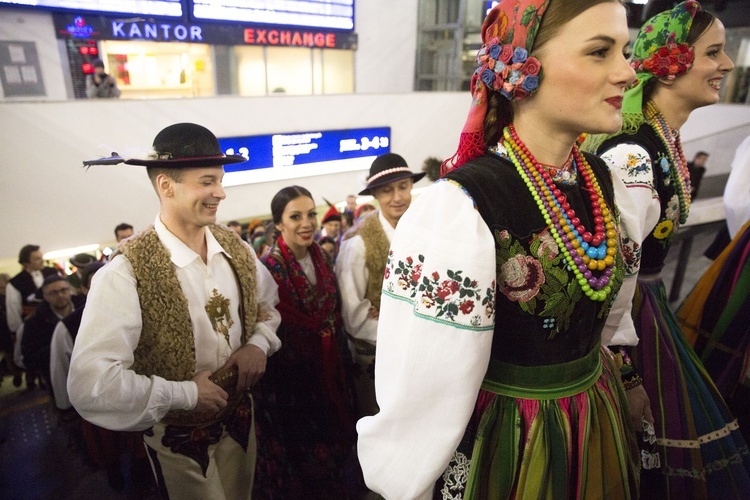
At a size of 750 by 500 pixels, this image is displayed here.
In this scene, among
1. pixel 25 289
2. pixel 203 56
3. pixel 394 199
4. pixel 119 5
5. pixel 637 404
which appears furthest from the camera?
pixel 203 56

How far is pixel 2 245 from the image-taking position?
4.09m

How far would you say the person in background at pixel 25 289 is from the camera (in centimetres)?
339

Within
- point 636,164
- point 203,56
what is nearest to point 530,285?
point 636,164

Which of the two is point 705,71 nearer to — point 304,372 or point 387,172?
point 387,172

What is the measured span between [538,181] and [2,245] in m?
4.78

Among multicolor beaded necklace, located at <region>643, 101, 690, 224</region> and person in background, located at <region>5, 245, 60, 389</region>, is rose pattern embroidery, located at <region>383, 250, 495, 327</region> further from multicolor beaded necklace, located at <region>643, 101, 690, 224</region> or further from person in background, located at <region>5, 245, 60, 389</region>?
person in background, located at <region>5, 245, 60, 389</region>

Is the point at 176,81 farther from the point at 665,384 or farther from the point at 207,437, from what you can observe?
the point at 665,384

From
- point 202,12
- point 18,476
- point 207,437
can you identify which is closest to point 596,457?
point 207,437

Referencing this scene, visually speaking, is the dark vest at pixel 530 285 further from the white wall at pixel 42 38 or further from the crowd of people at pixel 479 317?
the white wall at pixel 42 38

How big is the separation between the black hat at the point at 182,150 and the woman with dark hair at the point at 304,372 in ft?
2.48

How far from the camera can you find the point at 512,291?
93 centimetres

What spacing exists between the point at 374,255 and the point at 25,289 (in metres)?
2.94

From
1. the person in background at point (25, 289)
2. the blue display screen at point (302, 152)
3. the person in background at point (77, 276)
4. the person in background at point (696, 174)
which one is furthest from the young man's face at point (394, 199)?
the person in background at point (696, 174)

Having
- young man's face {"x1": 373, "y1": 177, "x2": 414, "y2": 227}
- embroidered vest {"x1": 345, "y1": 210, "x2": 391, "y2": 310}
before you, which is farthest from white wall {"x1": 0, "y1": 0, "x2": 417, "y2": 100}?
embroidered vest {"x1": 345, "y1": 210, "x2": 391, "y2": 310}
